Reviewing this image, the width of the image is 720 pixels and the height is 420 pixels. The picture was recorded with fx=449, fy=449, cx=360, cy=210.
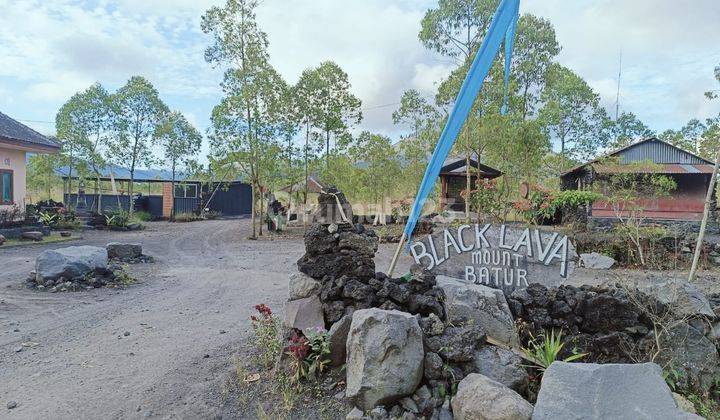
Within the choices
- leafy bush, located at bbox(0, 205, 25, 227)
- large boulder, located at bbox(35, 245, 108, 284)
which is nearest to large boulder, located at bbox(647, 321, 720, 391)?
large boulder, located at bbox(35, 245, 108, 284)

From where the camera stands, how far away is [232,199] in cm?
3331

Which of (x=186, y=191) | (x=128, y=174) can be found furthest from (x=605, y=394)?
(x=128, y=174)

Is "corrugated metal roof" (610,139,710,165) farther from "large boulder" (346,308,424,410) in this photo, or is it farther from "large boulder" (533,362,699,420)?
"large boulder" (346,308,424,410)

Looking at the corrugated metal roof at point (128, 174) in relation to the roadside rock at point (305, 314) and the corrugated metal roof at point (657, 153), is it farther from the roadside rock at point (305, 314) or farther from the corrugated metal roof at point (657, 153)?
the corrugated metal roof at point (657, 153)

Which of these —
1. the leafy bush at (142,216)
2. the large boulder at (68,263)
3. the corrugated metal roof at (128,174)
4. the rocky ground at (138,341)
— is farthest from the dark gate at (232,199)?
the large boulder at (68,263)

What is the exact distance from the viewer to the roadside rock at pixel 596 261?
12.0 meters

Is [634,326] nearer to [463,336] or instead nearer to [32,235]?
[463,336]

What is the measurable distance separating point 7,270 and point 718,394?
1255 cm

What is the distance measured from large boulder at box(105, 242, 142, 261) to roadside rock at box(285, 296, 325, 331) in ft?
29.5

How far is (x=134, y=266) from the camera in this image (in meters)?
11.2

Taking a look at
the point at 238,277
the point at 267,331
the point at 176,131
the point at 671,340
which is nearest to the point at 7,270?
the point at 238,277

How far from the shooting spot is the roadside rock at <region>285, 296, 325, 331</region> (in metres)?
4.41

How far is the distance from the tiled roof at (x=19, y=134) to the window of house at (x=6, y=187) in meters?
1.53

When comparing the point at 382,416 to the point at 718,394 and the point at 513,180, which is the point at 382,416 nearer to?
the point at 718,394
